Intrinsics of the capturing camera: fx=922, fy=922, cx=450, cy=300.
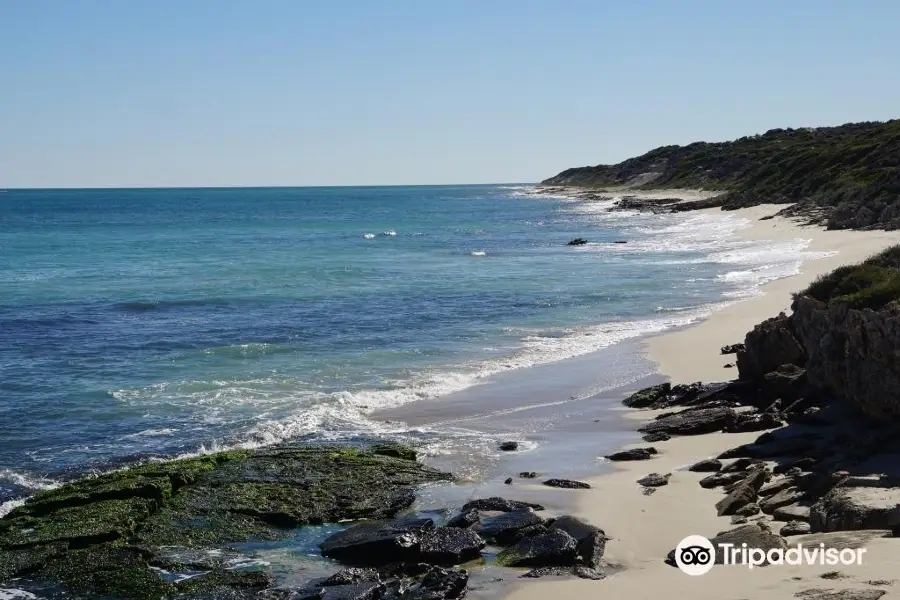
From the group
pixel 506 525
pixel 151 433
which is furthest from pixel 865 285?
pixel 151 433

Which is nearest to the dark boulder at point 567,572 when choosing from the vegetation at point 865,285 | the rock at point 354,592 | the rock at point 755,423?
the rock at point 354,592

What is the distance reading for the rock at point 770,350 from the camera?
18.5 metres

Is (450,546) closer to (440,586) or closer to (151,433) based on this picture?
(440,586)

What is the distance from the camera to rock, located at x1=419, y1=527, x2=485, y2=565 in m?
11.7

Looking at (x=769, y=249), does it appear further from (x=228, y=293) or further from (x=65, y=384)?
(x=65, y=384)

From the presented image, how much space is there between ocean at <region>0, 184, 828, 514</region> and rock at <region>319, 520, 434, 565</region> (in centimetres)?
554

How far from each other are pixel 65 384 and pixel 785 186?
230 ft

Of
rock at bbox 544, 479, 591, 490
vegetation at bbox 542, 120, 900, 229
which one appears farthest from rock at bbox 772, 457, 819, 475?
vegetation at bbox 542, 120, 900, 229

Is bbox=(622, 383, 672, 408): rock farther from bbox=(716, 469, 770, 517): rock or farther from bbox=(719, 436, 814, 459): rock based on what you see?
bbox=(716, 469, 770, 517): rock

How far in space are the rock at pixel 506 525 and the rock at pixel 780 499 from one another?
3011 millimetres

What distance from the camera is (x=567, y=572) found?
11.1 meters

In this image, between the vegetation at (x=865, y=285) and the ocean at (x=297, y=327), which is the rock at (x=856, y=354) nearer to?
the vegetation at (x=865, y=285)

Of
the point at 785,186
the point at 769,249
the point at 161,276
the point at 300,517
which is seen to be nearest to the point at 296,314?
the point at 161,276

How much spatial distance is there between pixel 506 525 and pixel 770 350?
341 inches
